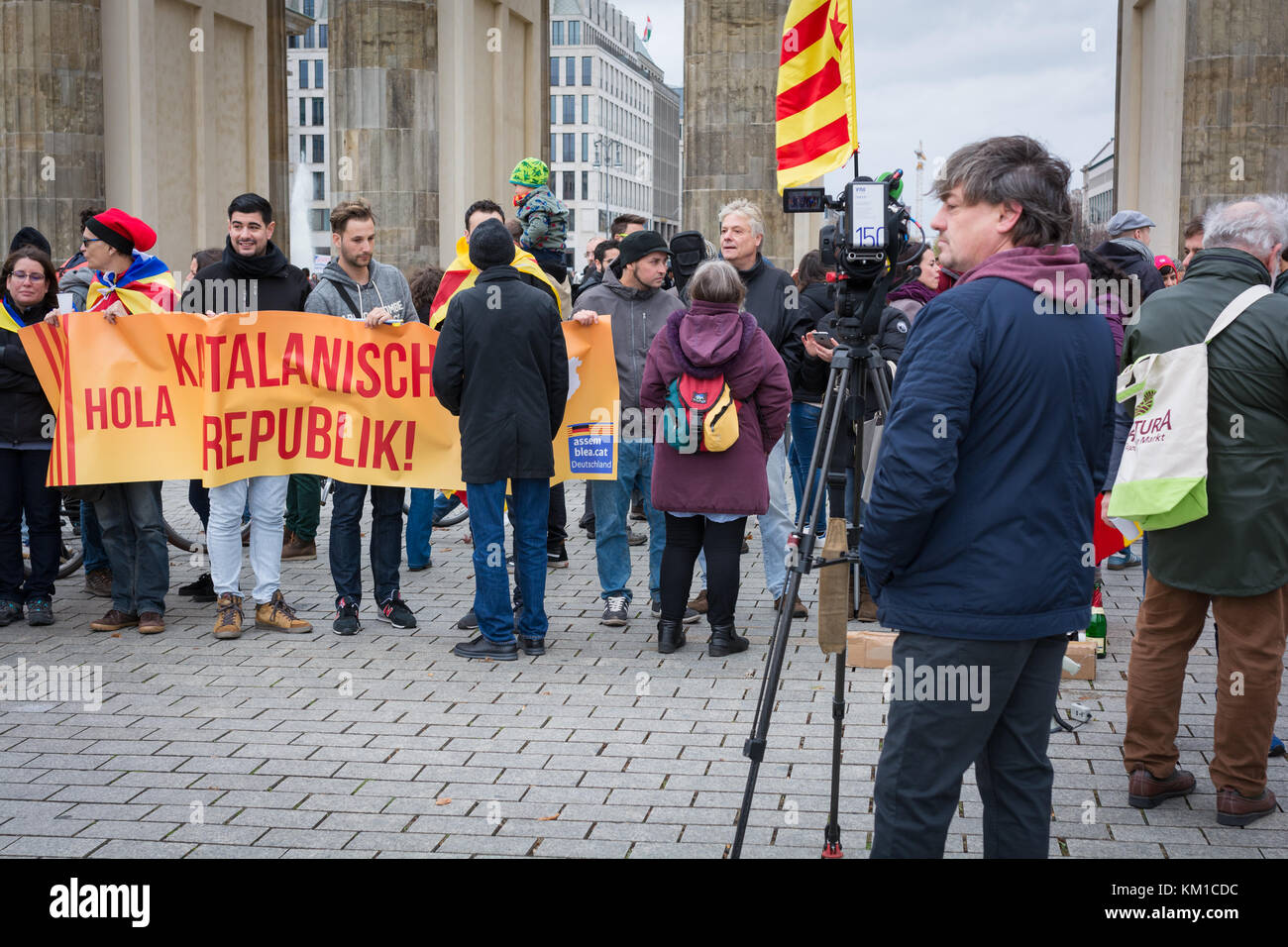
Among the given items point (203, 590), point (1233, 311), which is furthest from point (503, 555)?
point (1233, 311)

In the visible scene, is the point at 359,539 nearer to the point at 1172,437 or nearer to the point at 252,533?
the point at 252,533

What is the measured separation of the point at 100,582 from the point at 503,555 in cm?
350

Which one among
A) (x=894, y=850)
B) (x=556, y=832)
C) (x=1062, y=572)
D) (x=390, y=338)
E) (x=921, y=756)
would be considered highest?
(x=390, y=338)

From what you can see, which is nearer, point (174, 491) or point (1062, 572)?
point (1062, 572)

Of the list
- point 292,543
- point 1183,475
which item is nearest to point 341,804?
point 1183,475

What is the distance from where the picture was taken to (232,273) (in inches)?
356

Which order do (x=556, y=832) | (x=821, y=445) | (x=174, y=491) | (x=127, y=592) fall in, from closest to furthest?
1. (x=821, y=445)
2. (x=556, y=832)
3. (x=127, y=592)
4. (x=174, y=491)

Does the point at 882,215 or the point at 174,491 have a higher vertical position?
the point at 882,215

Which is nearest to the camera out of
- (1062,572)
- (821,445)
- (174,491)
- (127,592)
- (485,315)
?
(1062,572)

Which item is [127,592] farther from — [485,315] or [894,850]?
[894,850]

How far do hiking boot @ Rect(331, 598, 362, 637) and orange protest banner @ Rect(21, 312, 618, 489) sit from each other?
761mm

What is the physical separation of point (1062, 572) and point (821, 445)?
1.36 metres

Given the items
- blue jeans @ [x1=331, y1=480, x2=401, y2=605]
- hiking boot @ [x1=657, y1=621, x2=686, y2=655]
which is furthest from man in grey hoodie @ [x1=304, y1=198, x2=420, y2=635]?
hiking boot @ [x1=657, y1=621, x2=686, y2=655]

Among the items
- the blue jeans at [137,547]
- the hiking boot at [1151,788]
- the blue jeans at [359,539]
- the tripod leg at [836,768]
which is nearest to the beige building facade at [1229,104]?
the blue jeans at [359,539]
